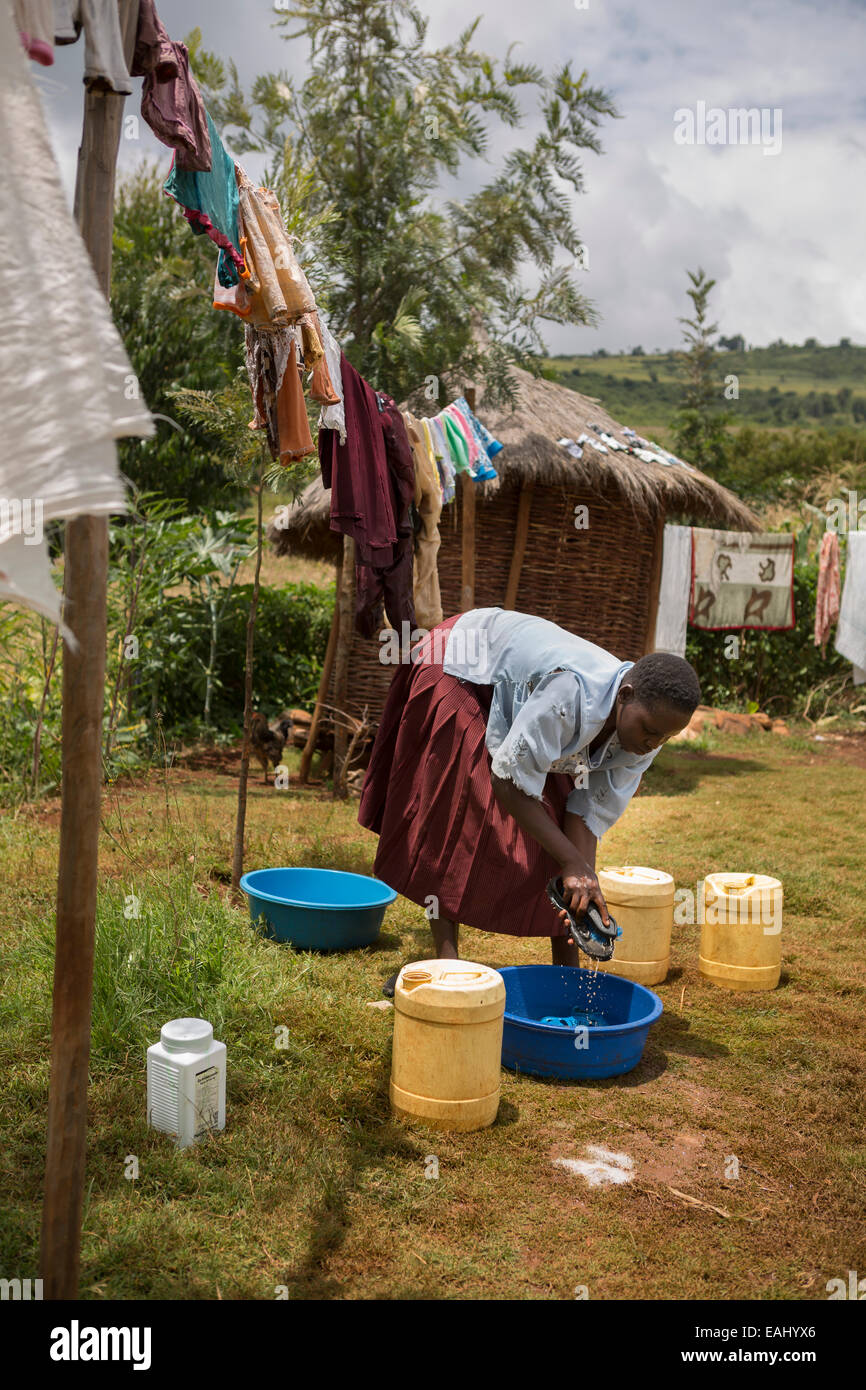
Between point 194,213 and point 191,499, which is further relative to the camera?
point 191,499

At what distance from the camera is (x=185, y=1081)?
2.56m

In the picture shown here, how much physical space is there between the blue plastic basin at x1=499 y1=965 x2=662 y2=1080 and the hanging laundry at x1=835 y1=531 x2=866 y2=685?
7.71 m

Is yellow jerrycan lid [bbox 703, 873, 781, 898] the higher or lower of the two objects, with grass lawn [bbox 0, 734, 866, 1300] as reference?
higher

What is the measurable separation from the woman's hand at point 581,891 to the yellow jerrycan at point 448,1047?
307mm

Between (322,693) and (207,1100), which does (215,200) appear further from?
(322,693)

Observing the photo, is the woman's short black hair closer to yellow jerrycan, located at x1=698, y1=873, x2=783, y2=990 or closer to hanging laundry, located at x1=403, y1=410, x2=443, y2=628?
yellow jerrycan, located at x1=698, y1=873, x2=783, y2=990

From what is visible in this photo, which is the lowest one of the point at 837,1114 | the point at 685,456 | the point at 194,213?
the point at 837,1114

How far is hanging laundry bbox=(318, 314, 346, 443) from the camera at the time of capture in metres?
3.71

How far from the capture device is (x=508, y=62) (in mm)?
7125

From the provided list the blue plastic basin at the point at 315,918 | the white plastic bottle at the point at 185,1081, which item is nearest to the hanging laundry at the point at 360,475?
the blue plastic basin at the point at 315,918

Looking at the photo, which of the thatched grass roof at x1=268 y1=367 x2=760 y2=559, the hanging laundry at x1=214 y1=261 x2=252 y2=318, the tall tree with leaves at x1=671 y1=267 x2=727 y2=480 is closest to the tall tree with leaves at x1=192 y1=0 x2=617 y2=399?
the thatched grass roof at x1=268 y1=367 x2=760 y2=559

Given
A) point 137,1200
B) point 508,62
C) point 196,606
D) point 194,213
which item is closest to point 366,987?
point 137,1200
